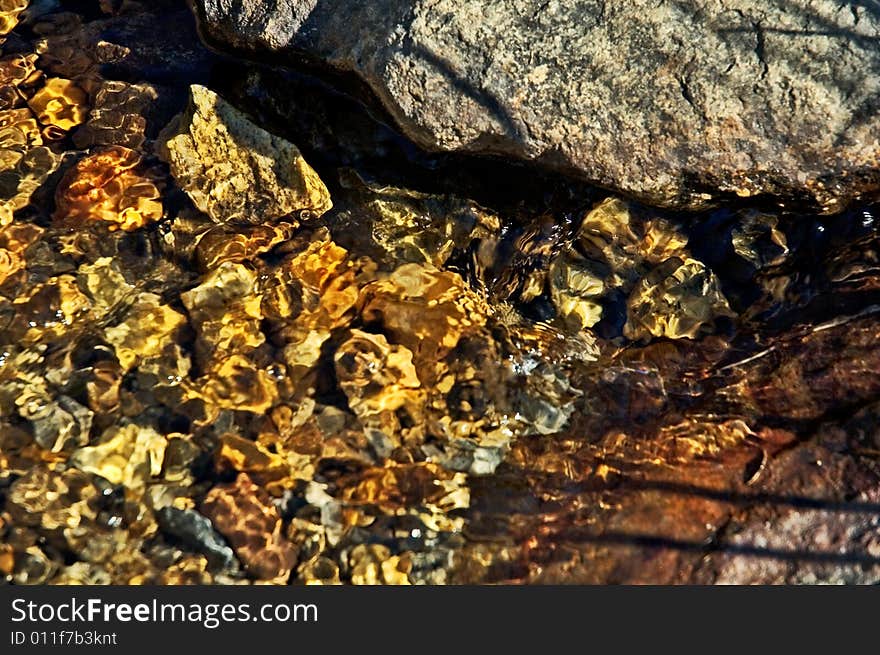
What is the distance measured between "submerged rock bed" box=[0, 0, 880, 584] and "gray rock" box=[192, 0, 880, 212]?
1.27ft

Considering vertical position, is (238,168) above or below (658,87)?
above

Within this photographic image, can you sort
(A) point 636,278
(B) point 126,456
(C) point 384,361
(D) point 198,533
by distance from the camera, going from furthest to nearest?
(A) point 636,278
(C) point 384,361
(B) point 126,456
(D) point 198,533

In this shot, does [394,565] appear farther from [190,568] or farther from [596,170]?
[596,170]

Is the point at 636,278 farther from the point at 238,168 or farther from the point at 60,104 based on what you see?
the point at 60,104

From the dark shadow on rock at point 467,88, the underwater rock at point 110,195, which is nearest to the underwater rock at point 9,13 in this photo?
the underwater rock at point 110,195

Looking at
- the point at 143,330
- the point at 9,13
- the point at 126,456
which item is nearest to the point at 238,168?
the point at 143,330

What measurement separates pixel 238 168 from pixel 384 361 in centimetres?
130

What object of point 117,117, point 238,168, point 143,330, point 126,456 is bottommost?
point 126,456

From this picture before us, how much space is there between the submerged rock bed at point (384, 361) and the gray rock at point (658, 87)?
0.39 meters

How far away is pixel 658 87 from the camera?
350 cm

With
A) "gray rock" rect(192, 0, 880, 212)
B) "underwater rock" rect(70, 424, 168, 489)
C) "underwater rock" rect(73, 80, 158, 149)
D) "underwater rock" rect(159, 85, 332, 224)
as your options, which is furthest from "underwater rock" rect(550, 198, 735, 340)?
"underwater rock" rect(73, 80, 158, 149)

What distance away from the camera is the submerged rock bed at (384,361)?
10.2 feet

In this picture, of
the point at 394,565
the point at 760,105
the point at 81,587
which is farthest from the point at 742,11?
the point at 81,587

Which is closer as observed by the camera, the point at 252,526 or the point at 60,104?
the point at 252,526
